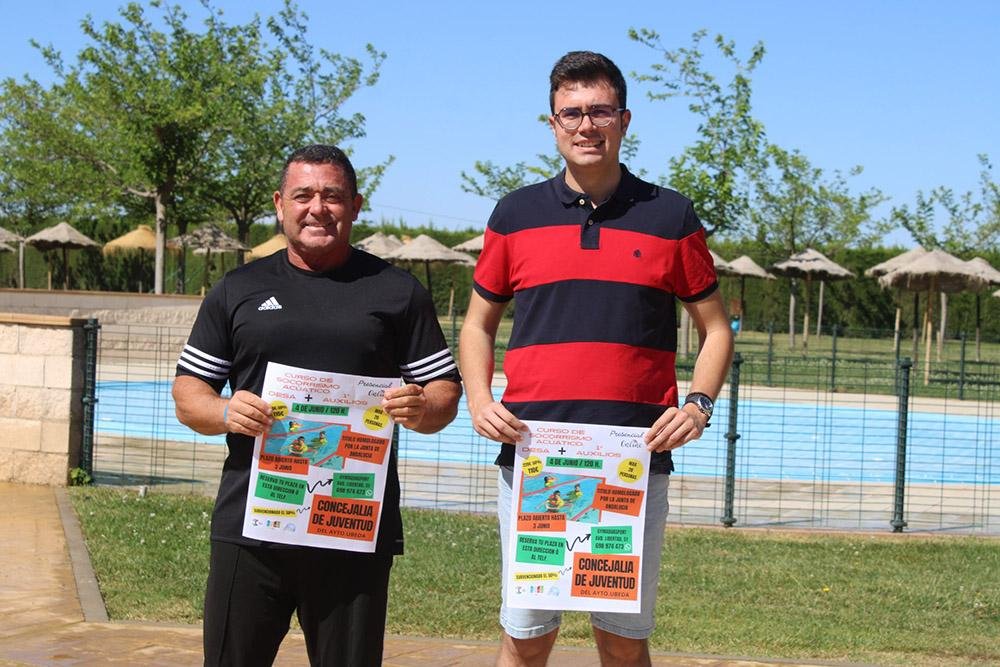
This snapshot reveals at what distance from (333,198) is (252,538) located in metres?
0.92

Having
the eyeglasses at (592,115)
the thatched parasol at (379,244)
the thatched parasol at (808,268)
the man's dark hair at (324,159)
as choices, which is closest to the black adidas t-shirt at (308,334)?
the man's dark hair at (324,159)

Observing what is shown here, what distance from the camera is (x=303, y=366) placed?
139 inches

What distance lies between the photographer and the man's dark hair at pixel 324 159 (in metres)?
3.63

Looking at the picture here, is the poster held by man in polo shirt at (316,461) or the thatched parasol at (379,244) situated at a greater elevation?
the thatched parasol at (379,244)

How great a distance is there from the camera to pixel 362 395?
357 cm

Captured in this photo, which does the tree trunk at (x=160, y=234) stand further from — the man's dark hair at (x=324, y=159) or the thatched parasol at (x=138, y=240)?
the man's dark hair at (x=324, y=159)

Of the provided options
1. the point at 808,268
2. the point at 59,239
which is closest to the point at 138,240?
the point at 59,239

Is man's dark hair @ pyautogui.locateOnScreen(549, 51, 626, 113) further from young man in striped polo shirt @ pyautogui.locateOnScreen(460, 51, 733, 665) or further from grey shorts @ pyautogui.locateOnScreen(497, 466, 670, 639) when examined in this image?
grey shorts @ pyautogui.locateOnScreen(497, 466, 670, 639)

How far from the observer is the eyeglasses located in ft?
12.3

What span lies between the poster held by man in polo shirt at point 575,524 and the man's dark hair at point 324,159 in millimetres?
831

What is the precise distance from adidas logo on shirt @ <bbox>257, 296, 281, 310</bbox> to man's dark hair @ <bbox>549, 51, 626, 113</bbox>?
96 centimetres

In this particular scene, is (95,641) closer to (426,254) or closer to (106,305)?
(106,305)

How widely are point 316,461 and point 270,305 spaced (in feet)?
1.41

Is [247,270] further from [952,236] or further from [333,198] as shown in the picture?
[952,236]
